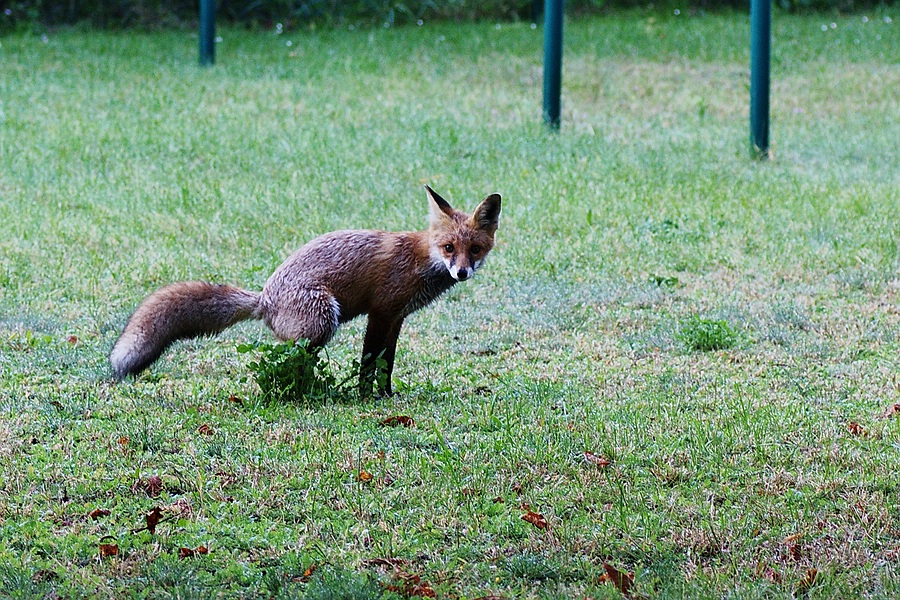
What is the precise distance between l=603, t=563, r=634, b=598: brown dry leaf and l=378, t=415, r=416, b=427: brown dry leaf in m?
1.61

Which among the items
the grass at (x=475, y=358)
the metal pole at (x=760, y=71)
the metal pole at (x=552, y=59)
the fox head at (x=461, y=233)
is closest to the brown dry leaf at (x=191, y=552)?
the grass at (x=475, y=358)

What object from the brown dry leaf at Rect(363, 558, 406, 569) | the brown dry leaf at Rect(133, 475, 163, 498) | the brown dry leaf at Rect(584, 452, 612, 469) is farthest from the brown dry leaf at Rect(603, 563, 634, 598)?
the brown dry leaf at Rect(133, 475, 163, 498)

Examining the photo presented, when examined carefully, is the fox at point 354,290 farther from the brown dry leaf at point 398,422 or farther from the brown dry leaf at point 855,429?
the brown dry leaf at point 855,429

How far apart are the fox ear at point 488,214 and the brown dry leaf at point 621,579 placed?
213 cm

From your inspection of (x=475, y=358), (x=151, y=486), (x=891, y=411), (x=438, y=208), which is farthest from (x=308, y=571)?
(x=891, y=411)

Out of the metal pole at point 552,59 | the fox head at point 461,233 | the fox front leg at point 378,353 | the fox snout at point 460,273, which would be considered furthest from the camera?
the metal pole at point 552,59

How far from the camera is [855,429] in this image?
5316 millimetres

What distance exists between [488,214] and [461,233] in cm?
18

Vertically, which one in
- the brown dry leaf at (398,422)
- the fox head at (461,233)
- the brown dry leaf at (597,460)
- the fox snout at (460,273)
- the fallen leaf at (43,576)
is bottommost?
the fallen leaf at (43,576)

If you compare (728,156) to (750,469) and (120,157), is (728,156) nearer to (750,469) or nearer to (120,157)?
(120,157)

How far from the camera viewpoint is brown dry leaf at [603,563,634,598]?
3.81 m

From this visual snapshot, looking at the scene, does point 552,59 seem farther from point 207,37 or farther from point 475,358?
point 475,358

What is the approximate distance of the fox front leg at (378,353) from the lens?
18.8 feet

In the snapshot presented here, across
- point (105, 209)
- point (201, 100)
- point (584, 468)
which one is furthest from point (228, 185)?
point (584, 468)
